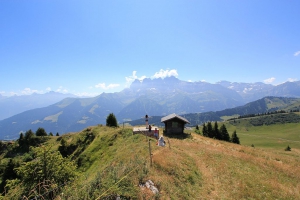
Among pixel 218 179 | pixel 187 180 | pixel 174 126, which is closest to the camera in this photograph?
pixel 187 180

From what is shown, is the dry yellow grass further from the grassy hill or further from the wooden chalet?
the wooden chalet

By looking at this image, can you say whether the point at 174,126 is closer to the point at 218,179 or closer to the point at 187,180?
the point at 218,179

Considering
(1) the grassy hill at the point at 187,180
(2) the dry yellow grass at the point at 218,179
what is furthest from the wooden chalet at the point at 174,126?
(2) the dry yellow grass at the point at 218,179

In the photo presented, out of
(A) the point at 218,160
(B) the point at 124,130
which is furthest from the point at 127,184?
(B) the point at 124,130

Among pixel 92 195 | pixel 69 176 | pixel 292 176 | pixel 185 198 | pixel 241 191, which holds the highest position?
pixel 92 195

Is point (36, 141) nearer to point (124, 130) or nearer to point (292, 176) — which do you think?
point (124, 130)

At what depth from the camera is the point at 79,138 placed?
39.1 meters

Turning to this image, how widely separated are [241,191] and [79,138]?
34157 mm

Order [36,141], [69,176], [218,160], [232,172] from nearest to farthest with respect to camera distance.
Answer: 1. [69,176]
2. [232,172]
3. [218,160]
4. [36,141]

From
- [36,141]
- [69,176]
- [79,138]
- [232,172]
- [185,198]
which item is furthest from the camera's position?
[36,141]

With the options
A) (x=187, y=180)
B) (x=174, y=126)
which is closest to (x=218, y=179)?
(x=187, y=180)

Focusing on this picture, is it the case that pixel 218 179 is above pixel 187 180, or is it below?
below

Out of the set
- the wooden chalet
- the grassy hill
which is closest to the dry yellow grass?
the grassy hill

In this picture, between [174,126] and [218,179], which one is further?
[174,126]
